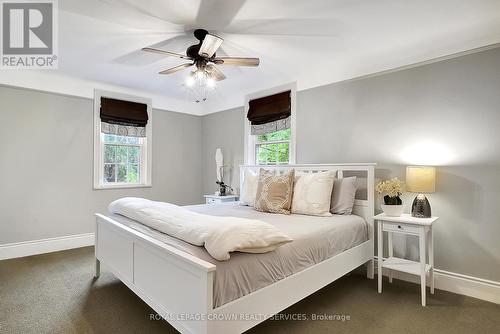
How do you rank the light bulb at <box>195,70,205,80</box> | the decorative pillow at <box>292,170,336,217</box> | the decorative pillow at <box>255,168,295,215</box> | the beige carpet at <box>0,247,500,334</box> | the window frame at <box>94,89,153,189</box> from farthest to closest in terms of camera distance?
1. the window frame at <box>94,89,153,189</box>
2. the decorative pillow at <box>255,168,295,215</box>
3. the decorative pillow at <box>292,170,336,217</box>
4. the light bulb at <box>195,70,205,80</box>
5. the beige carpet at <box>0,247,500,334</box>

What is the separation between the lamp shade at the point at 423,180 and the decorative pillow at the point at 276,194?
1.18m

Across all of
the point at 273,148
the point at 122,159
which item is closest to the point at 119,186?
the point at 122,159

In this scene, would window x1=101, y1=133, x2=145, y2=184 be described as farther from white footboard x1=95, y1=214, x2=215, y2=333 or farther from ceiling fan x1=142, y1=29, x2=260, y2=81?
ceiling fan x1=142, y1=29, x2=260, y2=81

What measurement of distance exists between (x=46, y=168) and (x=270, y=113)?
326 centimetres

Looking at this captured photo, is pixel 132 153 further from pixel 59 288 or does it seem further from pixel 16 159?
pixel 59 288

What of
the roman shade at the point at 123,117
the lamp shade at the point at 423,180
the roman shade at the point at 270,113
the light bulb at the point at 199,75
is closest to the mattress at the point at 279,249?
the lamp shade at the point at 423,180

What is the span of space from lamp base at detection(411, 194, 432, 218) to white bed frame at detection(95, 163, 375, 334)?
60cm

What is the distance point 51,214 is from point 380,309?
166 inches

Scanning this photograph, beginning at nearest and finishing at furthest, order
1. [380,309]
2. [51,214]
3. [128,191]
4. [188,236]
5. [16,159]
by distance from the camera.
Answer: [188,236]
[380,309]
[16,159]
[51,214]
[128,191]

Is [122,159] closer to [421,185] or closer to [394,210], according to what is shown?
[394,210]

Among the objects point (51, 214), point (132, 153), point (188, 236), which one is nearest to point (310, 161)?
point (188, 236)

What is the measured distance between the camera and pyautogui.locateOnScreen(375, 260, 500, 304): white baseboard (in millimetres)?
2439

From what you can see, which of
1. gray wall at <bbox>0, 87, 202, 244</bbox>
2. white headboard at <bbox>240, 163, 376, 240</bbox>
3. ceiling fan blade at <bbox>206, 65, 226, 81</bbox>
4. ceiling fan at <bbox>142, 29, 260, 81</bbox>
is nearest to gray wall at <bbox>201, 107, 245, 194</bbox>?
gray wall at <bbox>0, 87, 202, 244</bbox>

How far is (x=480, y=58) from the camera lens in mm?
2525
